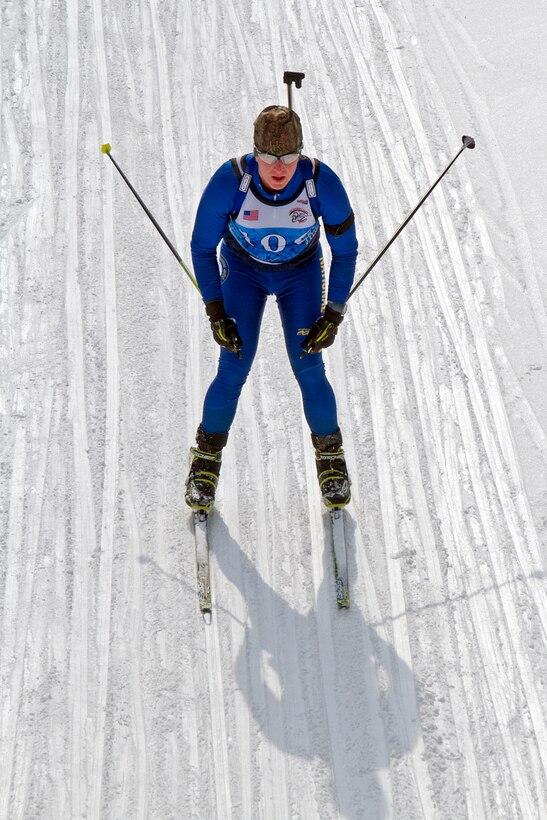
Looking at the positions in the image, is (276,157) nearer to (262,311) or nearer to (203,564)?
(262,311)

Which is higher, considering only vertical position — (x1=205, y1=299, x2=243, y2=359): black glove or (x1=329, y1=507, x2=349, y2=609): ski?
(x1=205, y1=299, x2=243, y2=359): black glove

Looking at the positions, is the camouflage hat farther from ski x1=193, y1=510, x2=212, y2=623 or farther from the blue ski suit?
ski x1=193, y1=510, x2=212, y2=623

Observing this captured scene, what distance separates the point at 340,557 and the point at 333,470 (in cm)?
43

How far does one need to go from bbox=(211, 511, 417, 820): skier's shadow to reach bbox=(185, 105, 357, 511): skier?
61 cm

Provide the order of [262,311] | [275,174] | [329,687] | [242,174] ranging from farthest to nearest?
[262,311] < [329,687] < [242,174] < [275,174]

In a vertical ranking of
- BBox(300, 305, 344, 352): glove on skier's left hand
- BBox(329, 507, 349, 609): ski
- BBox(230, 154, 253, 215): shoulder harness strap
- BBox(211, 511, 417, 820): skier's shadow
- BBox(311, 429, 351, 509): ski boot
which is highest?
BBox(230, 154, 253, 215): shoulder harness strap

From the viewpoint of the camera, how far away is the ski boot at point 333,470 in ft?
15.9

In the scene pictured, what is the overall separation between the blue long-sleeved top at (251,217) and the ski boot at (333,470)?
29.8 inches

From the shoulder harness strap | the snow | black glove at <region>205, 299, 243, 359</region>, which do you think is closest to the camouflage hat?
the shoulder harness strap

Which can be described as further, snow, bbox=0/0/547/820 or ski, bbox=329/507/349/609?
ski, bbox=329/507/349/609

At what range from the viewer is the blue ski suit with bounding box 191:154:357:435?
4176mm

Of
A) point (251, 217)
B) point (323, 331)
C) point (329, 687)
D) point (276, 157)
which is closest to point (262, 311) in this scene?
point (323, 331)

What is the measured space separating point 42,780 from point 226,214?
251cm

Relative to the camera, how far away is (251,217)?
4219mm
